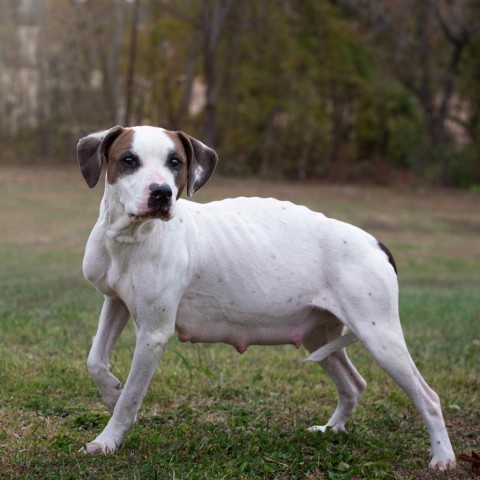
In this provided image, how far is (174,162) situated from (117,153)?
285 mm

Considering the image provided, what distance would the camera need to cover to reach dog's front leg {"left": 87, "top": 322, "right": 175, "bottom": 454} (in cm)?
A: 489

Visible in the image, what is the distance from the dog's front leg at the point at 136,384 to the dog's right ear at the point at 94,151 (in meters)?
0.81

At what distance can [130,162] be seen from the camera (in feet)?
15.3

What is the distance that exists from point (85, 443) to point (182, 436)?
1.82 ft

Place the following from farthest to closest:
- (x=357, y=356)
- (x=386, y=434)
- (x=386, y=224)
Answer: (x=386, y=224) < (x=357, y=356) < (x=386, y=434)

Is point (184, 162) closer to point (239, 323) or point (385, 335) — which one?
point (239, 323)

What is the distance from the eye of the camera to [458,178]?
29406 mm

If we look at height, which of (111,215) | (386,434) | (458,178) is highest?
(111,215)

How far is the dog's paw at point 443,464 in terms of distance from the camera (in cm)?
500

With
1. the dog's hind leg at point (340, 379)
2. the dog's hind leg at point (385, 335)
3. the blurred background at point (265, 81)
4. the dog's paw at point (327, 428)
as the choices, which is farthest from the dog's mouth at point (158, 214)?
the blurred background at point (265, 81)

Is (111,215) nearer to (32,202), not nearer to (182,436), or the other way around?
(182,436)

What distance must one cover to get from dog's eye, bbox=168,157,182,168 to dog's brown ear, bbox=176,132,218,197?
0.16m

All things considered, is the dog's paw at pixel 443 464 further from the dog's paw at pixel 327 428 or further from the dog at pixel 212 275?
the dog's paw at pixel 327 428

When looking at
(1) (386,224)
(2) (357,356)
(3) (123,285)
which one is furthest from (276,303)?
(1) (386,224)
